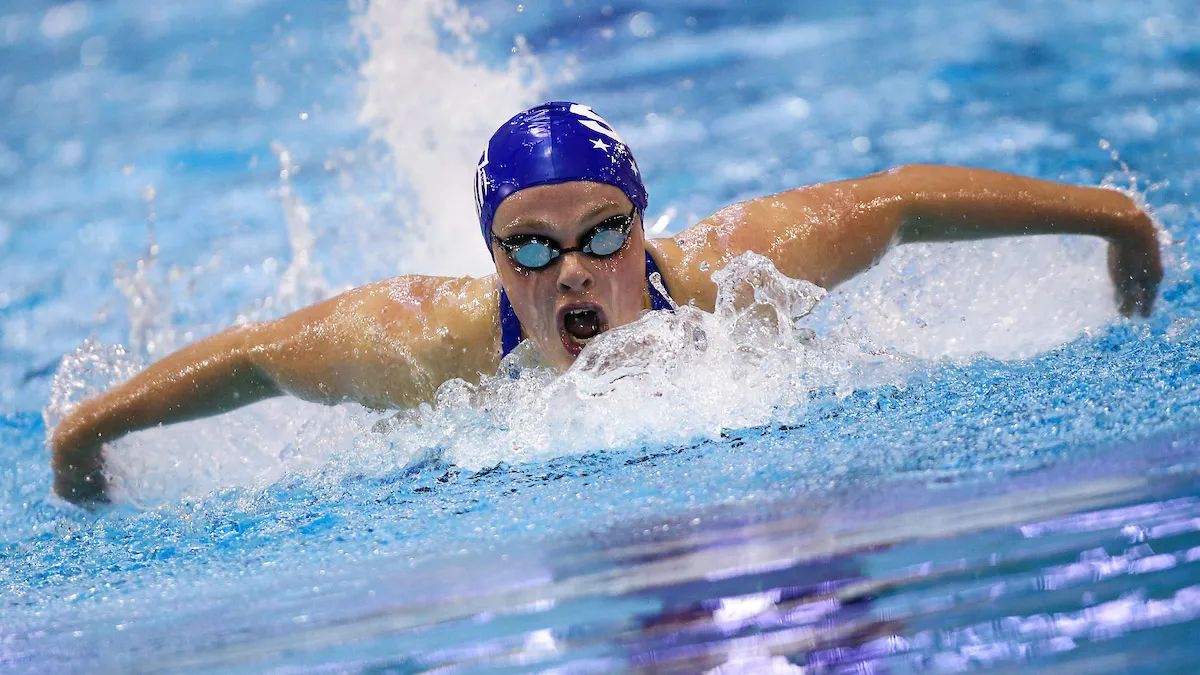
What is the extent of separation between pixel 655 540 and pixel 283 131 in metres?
4.71

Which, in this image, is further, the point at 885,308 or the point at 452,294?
the point at 885,308

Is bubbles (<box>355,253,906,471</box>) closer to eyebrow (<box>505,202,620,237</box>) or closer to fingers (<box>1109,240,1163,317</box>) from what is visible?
eyebrow (<box>505,202,620,237</box>)

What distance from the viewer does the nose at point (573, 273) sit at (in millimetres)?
2289

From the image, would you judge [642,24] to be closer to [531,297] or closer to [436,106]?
[436,106]

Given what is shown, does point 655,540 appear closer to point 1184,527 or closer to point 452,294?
point 1184,527

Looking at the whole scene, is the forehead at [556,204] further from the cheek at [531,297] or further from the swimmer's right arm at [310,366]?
the swimmer's right arm at [310,366]

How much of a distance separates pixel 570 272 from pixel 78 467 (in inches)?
50.7

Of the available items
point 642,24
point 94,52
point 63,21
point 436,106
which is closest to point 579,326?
point 436,106

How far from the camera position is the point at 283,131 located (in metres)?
5.83

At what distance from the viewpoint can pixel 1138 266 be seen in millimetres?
2660

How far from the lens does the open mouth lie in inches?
93.8

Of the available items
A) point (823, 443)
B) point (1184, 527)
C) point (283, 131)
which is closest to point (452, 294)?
point (823, 443)

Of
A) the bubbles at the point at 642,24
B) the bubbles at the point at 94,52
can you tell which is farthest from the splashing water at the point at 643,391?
the bubbles at the point at 94,52

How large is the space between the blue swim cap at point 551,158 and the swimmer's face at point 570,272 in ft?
0.08
